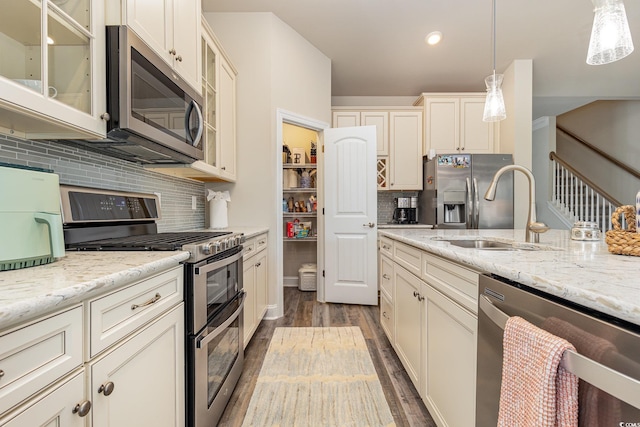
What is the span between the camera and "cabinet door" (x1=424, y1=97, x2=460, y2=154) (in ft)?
12.8

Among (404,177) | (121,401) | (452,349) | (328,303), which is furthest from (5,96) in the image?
(404,177)

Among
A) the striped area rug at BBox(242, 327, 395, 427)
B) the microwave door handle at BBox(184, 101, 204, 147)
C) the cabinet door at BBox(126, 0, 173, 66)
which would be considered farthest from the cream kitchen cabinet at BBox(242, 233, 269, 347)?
the cabinet door at BBox(126, 0, 173, 66)

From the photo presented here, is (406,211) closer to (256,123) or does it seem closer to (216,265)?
(256,123)

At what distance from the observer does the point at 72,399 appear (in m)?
0.62

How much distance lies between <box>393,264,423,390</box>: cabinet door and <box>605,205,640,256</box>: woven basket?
0.76 meters

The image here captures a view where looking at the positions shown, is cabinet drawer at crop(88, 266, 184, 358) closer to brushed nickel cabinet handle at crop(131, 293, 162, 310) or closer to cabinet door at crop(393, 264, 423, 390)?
brushed nickel cabinet handle at crop(131, 293, 162, 310)

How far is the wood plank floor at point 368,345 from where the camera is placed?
149 centimetres

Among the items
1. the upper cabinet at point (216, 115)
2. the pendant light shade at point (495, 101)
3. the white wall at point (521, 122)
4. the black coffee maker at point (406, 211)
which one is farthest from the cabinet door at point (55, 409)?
the white wall at point (521, 122)

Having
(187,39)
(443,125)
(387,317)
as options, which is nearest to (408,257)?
(387,317)

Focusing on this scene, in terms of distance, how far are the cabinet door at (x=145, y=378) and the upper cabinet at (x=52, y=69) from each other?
2.42 feet

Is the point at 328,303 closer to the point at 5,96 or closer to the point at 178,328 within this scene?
the point at 178,328

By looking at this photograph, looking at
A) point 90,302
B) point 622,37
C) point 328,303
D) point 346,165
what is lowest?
point 328,303

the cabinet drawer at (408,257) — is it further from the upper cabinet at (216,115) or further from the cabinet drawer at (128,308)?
the upper cabinet at (216,115)

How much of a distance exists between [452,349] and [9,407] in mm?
1246
